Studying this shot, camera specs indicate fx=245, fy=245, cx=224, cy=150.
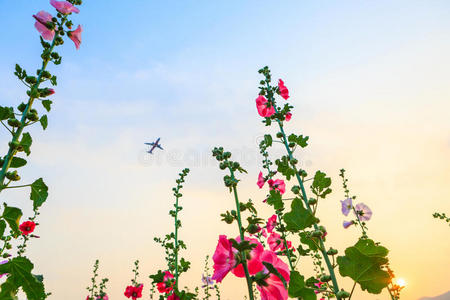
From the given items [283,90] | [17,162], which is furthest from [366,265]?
[283,90]

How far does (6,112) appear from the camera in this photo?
8.23ft

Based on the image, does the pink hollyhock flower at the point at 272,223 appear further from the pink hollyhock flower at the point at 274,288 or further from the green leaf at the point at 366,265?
the green leaf at the point at 366,265

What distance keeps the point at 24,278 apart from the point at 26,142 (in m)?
1.30

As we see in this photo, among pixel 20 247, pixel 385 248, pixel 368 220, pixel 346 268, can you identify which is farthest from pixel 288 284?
pixel 20 247

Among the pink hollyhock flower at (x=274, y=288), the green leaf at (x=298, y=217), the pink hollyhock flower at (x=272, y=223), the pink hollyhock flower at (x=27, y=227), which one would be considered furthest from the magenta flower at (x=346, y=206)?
the pink hollyhock flower at (x=27, y=227)

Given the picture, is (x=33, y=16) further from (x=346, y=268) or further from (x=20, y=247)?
(x=20, y=247)

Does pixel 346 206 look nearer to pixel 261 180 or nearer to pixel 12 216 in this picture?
pixel 261 180

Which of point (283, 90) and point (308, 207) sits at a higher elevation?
point (283, 90)

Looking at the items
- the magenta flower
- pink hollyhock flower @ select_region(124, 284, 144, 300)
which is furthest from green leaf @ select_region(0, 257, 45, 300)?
the magenta flower

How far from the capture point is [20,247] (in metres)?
6.48

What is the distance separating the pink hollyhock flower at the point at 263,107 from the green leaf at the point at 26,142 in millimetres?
3718

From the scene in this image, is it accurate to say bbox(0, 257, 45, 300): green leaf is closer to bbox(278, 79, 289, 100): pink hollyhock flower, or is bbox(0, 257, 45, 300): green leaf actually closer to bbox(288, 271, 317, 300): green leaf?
bbox(288, 271, 317, 300): green leaf

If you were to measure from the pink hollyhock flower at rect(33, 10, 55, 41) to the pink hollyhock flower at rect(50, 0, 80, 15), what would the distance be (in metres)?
0.17

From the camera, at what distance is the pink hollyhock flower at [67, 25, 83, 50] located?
350 centimetres
